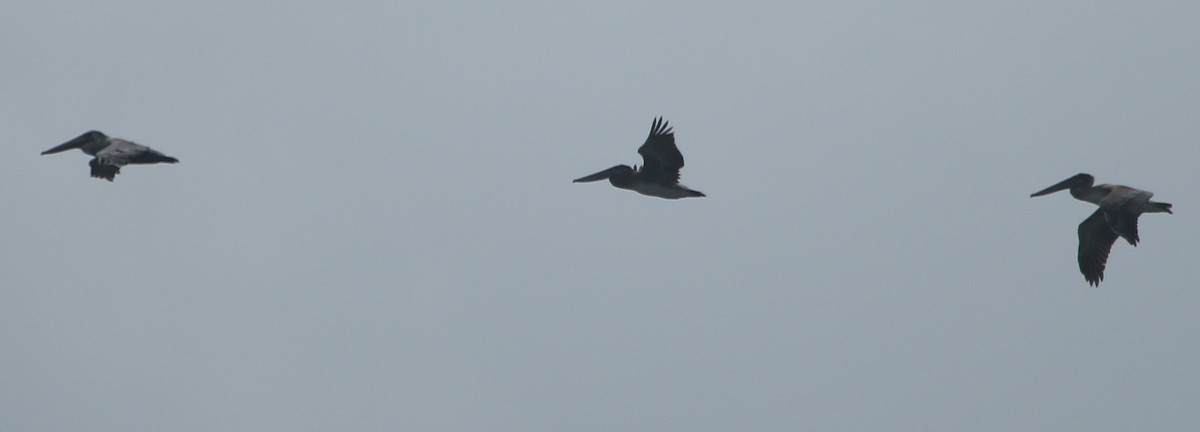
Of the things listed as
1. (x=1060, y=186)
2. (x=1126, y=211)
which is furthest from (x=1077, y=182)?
(x=1126, y=211)

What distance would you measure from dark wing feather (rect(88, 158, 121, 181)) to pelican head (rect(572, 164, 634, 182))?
6.97 metres

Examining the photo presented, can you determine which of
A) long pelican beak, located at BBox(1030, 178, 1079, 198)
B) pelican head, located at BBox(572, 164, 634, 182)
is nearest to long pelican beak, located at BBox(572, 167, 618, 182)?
pelican head, located at BBox(572, 164, 634, 182)

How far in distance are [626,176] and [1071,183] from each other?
20.4 ft

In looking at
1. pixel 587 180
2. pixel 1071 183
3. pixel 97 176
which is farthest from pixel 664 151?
pixel 97 176

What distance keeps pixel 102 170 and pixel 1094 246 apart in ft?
43.9

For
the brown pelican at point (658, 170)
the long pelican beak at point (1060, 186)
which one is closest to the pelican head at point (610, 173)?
the brown pelican at point (658, 170)

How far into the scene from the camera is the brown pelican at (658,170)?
25172 millimetres

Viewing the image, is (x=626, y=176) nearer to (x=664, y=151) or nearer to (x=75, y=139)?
(x=664, y=151)

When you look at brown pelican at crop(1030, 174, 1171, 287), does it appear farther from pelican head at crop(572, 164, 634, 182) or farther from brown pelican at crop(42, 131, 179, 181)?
brown pelican at crop(42, 131, 179, 181)

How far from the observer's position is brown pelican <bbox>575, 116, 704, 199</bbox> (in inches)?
991

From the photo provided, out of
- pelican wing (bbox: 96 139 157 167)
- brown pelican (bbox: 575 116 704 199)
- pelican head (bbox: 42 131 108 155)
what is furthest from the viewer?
pelican head (bbox: 42 131 108 155)

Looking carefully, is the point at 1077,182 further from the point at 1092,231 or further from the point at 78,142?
the point at 78,142

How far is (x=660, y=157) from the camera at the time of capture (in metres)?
25.3

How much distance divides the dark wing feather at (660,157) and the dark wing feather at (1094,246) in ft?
18.7
